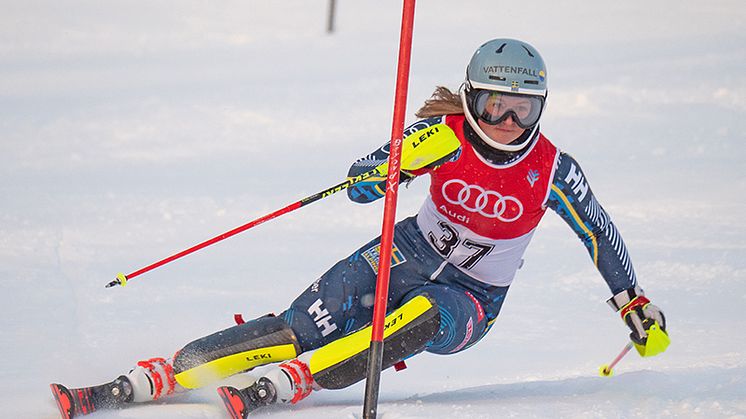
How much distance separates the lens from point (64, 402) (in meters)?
3.46

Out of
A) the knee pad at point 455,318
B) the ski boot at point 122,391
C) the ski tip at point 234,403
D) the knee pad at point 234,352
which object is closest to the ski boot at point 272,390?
the ski tip at point 234,403

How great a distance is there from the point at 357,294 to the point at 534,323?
5.97ft

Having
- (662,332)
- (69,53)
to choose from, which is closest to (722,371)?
(662,332)

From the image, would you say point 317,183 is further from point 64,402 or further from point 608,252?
point 64,402

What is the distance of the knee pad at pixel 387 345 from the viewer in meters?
3.39

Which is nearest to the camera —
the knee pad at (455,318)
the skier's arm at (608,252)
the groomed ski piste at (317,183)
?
the knee pad at (455,318)

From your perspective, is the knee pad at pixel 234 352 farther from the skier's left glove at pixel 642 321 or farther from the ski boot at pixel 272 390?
the skier's left glove at pixel 642 321

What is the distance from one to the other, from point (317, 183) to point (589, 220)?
170 inches

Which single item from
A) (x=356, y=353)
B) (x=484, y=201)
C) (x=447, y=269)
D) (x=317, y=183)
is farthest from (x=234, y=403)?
(x=317, y=183)

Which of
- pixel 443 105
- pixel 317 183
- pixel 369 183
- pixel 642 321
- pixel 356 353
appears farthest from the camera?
pixel 317 183

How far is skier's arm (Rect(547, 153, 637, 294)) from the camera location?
3748 millimetres

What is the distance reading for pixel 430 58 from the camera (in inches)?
449

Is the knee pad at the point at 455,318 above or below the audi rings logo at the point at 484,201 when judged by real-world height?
below

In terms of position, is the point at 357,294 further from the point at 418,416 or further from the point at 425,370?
the point at 425,370
